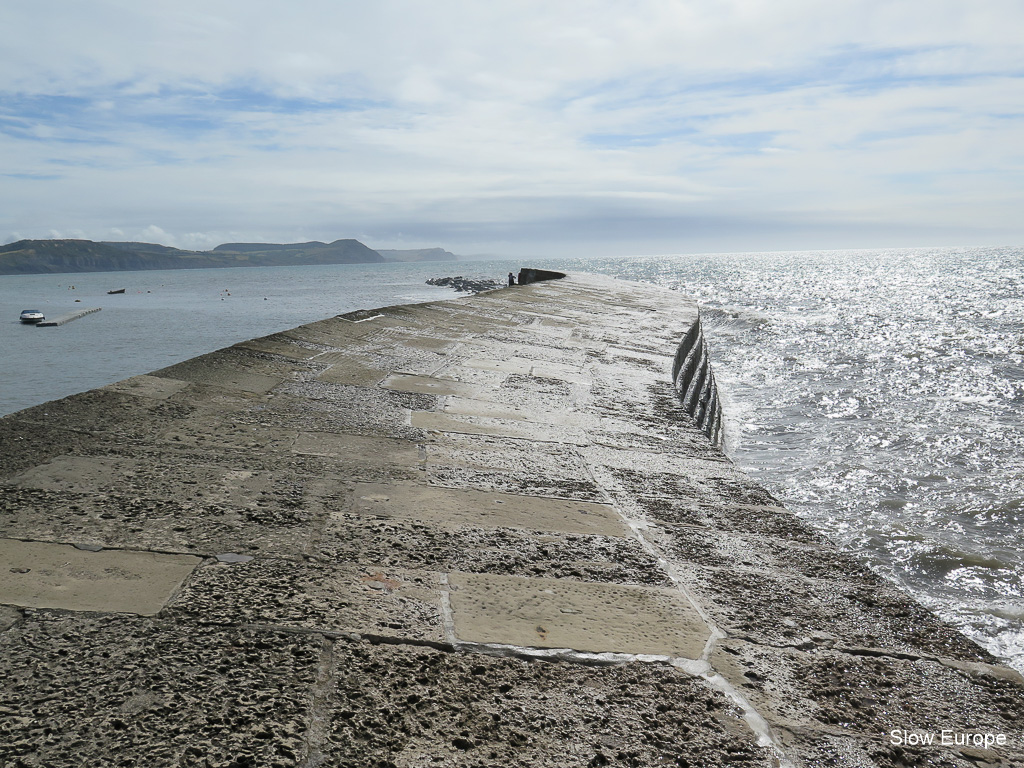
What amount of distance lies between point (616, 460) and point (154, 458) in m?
2.01

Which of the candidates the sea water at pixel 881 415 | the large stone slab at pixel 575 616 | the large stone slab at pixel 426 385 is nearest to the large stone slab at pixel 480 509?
the large stone slab at pixel 575 616

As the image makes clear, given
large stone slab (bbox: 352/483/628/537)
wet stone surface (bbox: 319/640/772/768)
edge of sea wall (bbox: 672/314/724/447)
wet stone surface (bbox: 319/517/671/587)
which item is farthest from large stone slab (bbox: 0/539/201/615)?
edge of sea wall (bbox: 672/314/724/447)

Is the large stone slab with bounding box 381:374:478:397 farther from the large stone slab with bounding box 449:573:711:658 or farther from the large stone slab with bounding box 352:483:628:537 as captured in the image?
the large stone slab with bounding box 449:573:711:658

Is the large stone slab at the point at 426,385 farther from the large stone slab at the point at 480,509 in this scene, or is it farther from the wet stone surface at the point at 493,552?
the wet stone surface at the point at 493,552

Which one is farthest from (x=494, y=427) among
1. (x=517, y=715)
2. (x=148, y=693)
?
(x=148, y=693)

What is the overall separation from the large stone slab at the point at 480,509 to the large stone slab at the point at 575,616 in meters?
0.39

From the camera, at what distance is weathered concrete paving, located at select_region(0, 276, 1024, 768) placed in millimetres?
1214

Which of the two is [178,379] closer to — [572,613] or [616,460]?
[616,460]

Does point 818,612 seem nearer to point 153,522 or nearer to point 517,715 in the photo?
point 517,715

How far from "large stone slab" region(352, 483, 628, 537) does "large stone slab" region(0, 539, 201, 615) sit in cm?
Result: 66

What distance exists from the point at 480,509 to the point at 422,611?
0.74 metres

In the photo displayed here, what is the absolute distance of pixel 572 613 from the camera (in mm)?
1707

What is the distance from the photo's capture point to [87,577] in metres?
1.60

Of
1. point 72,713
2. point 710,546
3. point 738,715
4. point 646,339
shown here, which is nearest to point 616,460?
point 710,546
